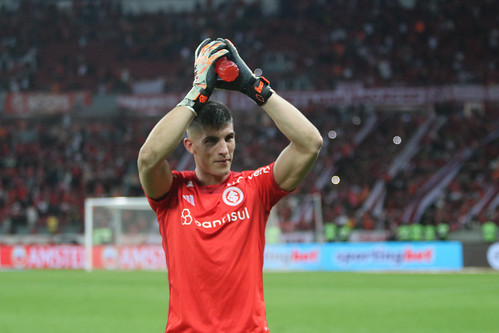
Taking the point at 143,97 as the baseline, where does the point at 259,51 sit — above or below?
above

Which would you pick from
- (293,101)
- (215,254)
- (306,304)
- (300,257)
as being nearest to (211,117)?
(215,254)

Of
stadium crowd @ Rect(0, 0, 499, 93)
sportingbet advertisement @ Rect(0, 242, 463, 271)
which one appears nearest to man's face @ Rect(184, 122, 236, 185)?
sportingbet advertisement @ Rect(0, 242, 463, 271)

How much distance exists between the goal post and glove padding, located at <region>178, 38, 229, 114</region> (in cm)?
2097

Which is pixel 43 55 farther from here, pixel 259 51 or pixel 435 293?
pixel 435 293

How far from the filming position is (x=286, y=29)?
37.0m

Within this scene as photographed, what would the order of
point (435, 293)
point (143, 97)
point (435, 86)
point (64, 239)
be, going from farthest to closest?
point (143, 97)
point (435, 86)
point (64, 239)
point (435, 293)

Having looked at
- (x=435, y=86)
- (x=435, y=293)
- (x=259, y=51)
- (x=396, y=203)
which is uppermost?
(x=259, y=51)

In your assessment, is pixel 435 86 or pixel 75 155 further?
pixel 75 155

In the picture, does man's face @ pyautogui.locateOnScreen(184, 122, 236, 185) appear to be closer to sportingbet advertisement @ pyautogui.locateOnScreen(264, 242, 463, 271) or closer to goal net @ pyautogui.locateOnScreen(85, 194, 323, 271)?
sportingbet advertisement @ pyautogui.locateOnScreen(264, 242, 463, 271)

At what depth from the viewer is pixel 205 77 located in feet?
10.3

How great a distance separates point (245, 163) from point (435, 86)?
9085 mm

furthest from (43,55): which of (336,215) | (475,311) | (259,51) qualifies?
(475,311)

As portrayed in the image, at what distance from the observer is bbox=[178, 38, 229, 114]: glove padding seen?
Result: 3.15 metres

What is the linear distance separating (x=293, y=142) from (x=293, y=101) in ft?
96.5
